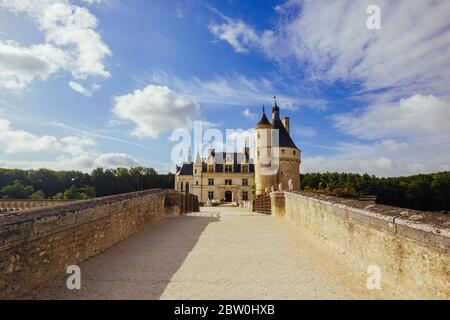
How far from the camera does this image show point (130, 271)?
513cm

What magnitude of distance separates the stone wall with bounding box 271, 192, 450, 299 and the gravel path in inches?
10.3

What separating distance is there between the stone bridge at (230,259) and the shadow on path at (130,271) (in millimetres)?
15

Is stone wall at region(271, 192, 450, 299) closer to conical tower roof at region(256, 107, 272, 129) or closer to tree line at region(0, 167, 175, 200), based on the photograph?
conical tower roof at region(256, 107, 272, 129)

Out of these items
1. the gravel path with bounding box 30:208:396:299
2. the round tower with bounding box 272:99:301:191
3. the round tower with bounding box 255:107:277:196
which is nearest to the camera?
the gravel path with bounding box 30:208:396:299

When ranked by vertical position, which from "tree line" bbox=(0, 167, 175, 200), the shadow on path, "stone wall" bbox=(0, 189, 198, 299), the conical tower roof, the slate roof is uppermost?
the conical tower roof

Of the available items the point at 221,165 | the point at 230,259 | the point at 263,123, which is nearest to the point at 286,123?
the point at 263,123

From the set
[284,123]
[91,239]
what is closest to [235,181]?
[284,123]

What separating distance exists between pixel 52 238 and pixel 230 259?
9.76 ft

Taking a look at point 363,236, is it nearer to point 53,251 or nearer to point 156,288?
point 156,288

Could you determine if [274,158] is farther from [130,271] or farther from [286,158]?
[130,271]

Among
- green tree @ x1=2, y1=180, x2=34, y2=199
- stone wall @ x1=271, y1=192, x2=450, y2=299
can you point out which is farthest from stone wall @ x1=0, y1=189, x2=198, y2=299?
green tree @ x1=2, y1=180, x2=34, y2=199

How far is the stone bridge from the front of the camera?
3506 mm

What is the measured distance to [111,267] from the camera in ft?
17.5

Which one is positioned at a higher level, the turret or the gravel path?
the turret
